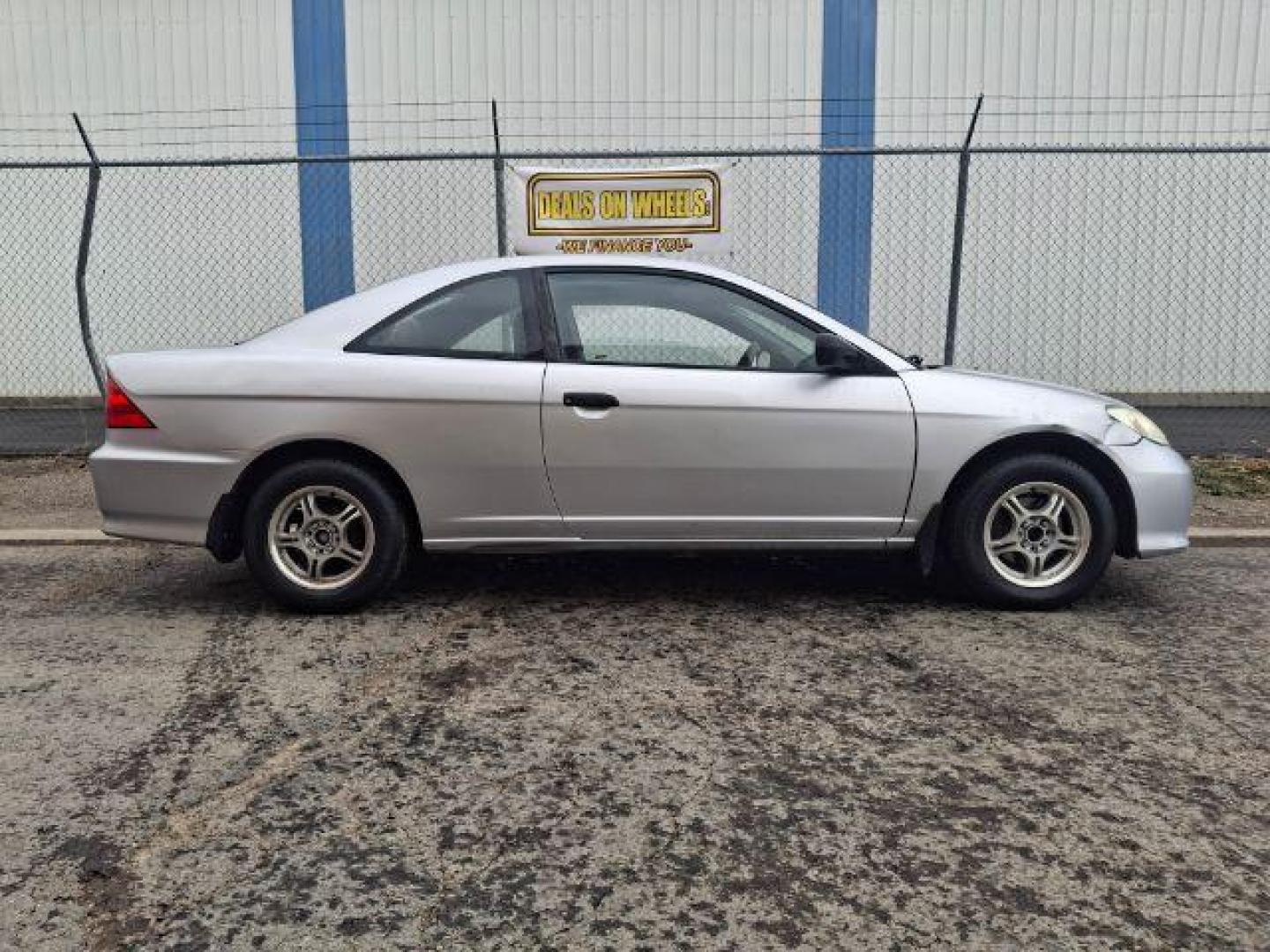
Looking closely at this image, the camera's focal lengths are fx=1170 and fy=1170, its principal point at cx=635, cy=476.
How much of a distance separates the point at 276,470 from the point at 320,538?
34 centimetres

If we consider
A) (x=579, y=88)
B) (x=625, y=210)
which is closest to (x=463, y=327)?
(x=625, y=210)

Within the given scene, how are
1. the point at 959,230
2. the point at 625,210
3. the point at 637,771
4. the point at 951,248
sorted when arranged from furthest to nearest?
the point at 951,248 < the point at 625,210 < the point at 959,230 < the point at 637,771

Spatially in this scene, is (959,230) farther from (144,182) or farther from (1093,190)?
(144,182)

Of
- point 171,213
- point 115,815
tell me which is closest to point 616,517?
point 115,815

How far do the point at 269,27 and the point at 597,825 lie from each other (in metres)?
11.2

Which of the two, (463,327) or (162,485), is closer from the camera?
(162,485)

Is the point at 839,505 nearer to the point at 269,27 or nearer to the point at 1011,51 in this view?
the point at 1011,51

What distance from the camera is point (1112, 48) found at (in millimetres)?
12039

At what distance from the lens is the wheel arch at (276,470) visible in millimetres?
4824

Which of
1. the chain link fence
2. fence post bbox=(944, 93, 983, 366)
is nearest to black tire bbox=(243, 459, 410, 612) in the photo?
fence post bbox=(944, 93, 983, 366)

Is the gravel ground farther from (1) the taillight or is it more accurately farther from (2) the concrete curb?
(2) the concrete curb

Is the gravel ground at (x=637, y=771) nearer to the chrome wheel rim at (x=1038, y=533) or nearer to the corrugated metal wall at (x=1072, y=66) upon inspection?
the chrome wheel rim at (x=1038, y=533)

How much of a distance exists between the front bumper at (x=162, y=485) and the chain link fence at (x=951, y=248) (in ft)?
24.7

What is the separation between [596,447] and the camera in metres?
4.81
